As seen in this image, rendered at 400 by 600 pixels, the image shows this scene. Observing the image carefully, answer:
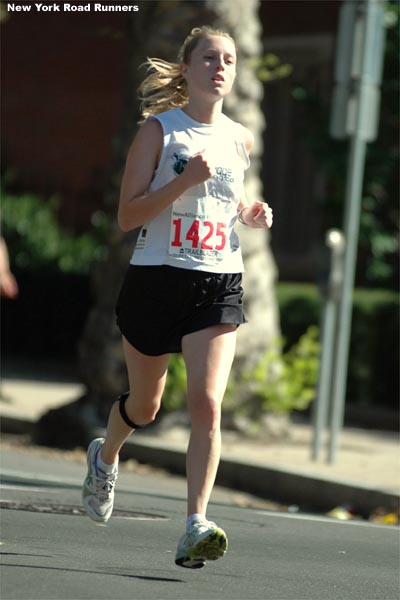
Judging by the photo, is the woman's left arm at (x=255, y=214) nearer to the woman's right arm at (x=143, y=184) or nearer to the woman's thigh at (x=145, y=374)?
the woman's right arm at (x=143, y=184)

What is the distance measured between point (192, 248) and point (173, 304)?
221 mm

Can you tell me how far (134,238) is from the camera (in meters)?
11.0

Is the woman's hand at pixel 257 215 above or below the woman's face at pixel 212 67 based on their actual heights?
below

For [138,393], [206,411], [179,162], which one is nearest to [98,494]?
[138,393]

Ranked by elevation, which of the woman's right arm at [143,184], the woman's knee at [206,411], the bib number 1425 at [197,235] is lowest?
the woman's knee at [206,411]

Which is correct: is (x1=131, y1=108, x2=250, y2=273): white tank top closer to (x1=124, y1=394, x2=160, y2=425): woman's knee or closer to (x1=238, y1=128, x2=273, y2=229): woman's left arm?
(x1=238, y1=128, x2=273, y2=229): woman's left arm

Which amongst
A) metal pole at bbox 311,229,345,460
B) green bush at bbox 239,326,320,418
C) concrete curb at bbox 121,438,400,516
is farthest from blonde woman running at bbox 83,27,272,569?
green bush at bbox 239,326,320,418

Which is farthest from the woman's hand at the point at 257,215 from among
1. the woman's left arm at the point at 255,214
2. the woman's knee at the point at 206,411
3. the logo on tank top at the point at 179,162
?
the woman's knee at the point at 206,411

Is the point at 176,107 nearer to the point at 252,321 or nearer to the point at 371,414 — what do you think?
the point at 252,321

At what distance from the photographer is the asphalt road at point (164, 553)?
4910mm

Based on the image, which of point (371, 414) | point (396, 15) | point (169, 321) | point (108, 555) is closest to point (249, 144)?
point (169, 321)

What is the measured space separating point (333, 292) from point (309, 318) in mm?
4408

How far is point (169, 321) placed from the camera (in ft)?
17.7

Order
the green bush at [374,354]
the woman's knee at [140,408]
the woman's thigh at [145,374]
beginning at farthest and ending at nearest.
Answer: the green bush at [374,354], the woman's knee at [140,408], the woman's thigh at [145,374]
